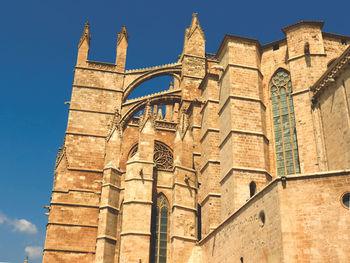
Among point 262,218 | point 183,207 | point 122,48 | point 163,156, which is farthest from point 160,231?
point 122,48

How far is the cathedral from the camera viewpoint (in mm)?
9875

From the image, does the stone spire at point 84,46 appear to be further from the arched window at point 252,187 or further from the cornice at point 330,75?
the cornice at point 330,75

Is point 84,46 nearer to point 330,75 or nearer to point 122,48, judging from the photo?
point 122,48

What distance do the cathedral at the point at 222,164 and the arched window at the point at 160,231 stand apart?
4cm

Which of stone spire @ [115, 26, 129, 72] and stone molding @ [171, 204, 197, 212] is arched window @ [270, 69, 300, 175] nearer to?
stone molding @ [171, 204, 197, 212]

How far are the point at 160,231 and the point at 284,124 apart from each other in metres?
6.18

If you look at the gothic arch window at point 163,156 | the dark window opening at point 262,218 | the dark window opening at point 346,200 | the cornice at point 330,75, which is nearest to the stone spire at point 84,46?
the gothic arch window at point 163,156

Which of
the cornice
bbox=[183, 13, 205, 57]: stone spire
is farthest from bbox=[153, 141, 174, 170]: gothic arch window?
the cornice

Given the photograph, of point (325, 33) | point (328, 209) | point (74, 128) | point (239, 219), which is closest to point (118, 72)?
point (74, 128)

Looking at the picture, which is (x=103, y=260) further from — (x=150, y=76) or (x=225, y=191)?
(x=150, y=76)

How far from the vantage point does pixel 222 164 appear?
15750 millimetres

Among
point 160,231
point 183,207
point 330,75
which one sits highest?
point 330,75

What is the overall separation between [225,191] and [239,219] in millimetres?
2976

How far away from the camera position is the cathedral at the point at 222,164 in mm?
9875
